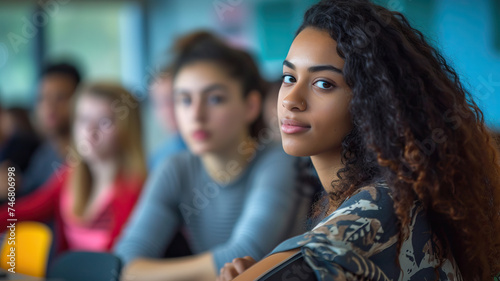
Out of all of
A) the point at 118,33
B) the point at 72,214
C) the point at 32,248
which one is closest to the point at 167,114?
the point at 72,214

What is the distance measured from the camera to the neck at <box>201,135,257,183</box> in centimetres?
148

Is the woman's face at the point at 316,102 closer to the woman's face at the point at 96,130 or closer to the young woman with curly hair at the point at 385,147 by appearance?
the young woman with curly hair at the point at 385,147

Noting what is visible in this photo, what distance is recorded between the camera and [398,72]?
2.36ft

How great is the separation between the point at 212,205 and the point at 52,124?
1.45 metres

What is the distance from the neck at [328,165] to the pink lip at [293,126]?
0.05 m

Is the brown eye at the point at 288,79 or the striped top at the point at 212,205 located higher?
the brown eye at the point at 288,79

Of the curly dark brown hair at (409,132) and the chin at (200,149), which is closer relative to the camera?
the curly dark brown hair at (409,132)

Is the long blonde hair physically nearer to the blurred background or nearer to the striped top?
the striped top

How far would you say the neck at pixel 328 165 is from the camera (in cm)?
76

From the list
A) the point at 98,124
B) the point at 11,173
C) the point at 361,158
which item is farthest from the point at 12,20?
the point at 361,158

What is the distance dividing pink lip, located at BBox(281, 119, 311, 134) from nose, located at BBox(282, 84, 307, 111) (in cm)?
2

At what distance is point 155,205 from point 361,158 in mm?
862

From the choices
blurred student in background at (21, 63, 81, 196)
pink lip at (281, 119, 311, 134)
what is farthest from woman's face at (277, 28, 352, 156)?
blurred student in background at (21, 63, 81, 196)

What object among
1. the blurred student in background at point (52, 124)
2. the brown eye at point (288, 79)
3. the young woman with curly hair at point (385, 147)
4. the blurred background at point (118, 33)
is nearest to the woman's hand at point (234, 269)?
the young woman with curly hair at point (385, 147)
